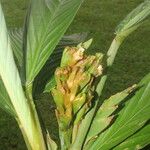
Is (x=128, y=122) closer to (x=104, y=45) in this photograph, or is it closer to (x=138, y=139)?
(x=138, y=139)

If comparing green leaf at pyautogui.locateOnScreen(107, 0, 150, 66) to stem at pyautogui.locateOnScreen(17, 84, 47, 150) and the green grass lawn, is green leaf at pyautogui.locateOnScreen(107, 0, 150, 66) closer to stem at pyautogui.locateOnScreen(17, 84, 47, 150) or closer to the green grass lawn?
stem at pyautogui.locateOnScreen(17, 84, 47, 150)

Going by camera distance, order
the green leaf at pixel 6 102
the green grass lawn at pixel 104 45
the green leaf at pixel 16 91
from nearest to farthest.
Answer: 1. the green leaf at pixel 16 91
2. the green leaf at pixel 6 102
3. the green grass lawn at pixel 104 45

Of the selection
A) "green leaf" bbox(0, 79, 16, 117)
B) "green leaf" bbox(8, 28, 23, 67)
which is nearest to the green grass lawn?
"green leaf" bbox(8, 28, 23, 67)

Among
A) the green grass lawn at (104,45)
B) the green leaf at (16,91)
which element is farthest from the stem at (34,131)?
the green grass lawn at (104,45)

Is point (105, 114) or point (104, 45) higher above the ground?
point (105, 114)

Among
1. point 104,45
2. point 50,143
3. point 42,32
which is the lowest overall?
point 104,45

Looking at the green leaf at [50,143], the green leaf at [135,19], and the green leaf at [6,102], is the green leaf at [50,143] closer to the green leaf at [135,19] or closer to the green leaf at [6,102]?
the green leaf at [6,102]

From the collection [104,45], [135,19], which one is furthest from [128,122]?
[104,45]

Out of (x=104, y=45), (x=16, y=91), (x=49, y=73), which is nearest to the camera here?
(x=16, y=91)
